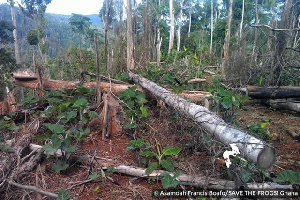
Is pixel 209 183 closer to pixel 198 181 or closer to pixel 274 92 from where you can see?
pixel 198 181

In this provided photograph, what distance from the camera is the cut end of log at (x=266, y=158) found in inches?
63.8

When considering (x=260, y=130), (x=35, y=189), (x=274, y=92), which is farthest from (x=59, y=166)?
(x=274, y=92)

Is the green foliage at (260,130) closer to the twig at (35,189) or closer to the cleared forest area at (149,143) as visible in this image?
the cleared forest area at (149,143)

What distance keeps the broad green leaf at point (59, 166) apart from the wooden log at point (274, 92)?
4.61 meters

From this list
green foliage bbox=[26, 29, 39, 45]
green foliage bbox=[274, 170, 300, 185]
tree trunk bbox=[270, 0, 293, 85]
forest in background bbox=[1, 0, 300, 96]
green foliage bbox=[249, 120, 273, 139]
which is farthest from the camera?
green foliage bbox=[26, 29, 39, 45]

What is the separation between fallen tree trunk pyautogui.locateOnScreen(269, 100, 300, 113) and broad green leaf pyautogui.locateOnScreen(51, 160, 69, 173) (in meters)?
4.71

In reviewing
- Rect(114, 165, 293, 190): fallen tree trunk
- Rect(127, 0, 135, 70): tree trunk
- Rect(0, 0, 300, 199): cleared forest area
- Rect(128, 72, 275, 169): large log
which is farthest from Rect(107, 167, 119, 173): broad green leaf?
Rect(127, 0, 135, 70): tree trunk

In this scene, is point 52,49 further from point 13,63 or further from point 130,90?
point 130,90

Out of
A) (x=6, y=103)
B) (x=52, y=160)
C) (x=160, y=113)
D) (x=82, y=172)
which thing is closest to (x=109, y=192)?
(x=82, y=172)

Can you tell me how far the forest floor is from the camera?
212 centimetres

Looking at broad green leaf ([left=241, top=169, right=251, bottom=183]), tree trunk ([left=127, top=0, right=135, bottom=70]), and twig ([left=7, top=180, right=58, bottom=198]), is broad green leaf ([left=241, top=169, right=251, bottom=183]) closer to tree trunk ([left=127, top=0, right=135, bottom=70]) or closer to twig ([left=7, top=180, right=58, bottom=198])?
twig ([left=7, top=180, right=58, bottom=198])

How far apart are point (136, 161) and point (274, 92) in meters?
4.13

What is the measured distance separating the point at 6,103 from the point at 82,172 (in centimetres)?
280

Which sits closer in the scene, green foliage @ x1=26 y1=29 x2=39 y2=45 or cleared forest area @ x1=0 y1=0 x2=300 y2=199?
cleared forest area @ x1=0 y1=0 x2=300 y2=199
